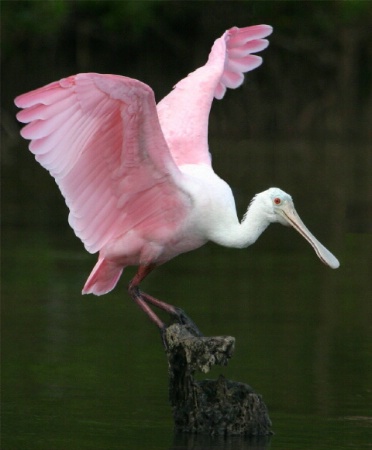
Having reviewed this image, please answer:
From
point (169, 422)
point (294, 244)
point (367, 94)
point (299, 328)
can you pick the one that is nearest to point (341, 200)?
point (294, 244)

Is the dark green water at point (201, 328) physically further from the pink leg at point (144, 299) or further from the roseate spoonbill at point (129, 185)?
the roseate spoonbill at point (129, 185)

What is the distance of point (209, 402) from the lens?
718 cm

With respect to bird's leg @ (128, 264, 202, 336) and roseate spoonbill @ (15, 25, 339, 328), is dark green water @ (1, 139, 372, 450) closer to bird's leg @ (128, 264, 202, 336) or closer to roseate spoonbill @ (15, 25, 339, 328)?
bird's leg @ (128, 264, 202, 336)

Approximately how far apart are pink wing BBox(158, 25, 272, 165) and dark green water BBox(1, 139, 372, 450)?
1.19 m

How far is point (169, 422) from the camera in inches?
292

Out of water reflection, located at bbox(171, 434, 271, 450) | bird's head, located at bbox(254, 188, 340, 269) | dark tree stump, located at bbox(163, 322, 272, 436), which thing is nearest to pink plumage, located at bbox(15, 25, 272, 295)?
bird's head, located at bbox(254, 188, 340, 269)

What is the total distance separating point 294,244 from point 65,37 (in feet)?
53.8

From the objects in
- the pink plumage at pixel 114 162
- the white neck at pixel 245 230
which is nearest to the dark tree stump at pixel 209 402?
the white neck at pixel 245 230

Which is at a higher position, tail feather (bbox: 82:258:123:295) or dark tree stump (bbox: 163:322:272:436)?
tail feather (bbox: 82:258:123:295)

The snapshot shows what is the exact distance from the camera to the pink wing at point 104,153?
7.19 metres

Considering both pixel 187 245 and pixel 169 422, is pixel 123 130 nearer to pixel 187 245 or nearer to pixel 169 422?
pixel 187 245

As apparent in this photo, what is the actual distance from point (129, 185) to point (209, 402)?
45.2 inches

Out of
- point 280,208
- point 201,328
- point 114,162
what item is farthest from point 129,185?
point 201,328

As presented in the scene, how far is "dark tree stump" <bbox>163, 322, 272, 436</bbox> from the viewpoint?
23.3 feet
